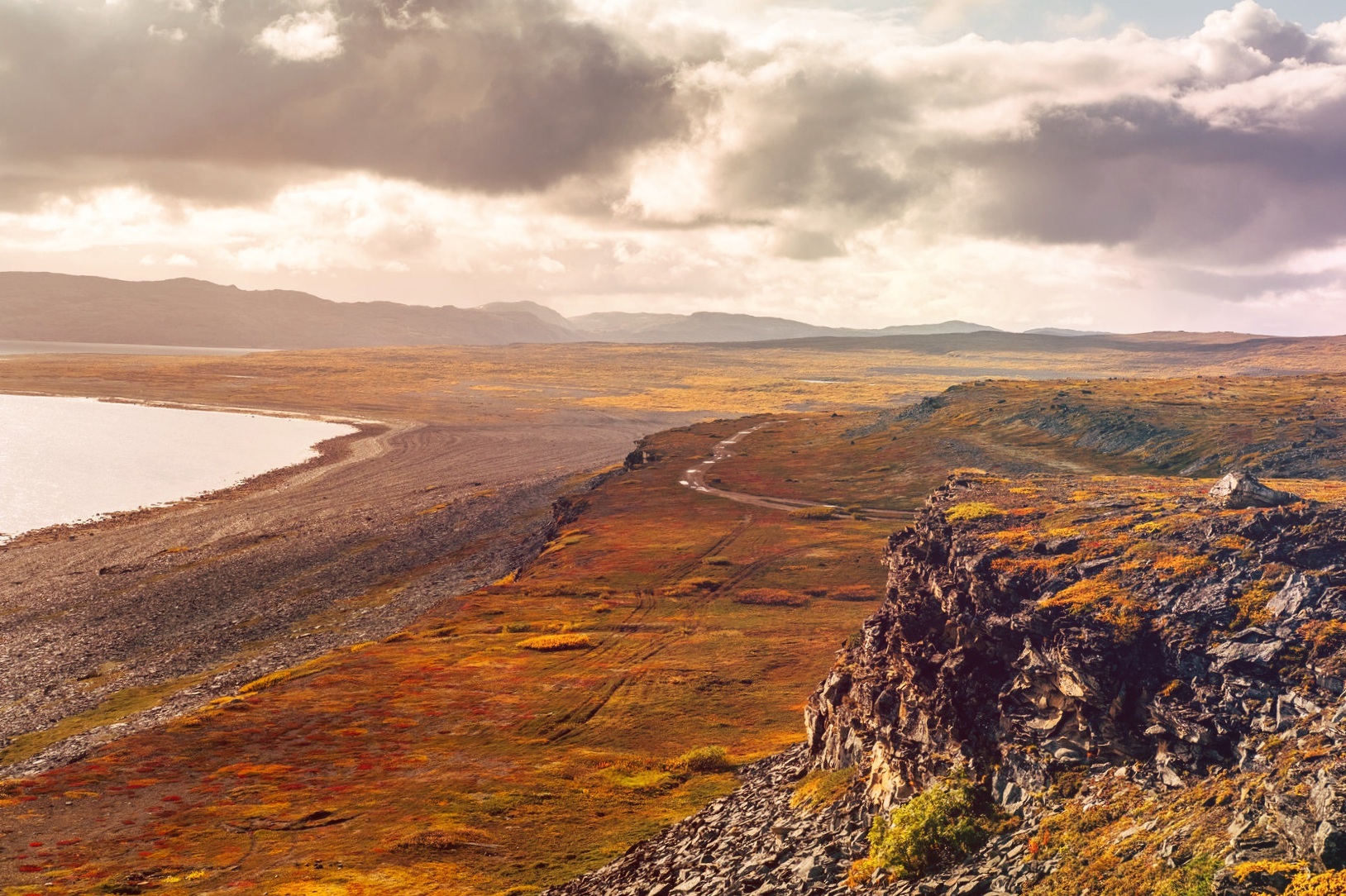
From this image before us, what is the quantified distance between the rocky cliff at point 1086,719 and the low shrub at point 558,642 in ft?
123

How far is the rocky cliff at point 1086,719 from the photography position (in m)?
22.0

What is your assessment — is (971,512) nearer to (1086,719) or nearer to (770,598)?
(1086,719)

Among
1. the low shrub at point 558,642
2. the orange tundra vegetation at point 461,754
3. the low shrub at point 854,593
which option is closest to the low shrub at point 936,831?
the orange tundra vegetation at point 461,754

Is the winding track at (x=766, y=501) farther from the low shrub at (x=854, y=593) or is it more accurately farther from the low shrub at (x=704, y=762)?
the low shrub at (x=704, y=762)

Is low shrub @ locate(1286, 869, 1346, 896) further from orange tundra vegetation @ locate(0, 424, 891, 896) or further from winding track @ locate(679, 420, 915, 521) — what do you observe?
winding track @ locate(679, 420, 915, 521)

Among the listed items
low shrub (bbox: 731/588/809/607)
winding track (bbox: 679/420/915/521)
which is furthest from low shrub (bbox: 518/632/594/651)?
winding track (bbox: 679/420/915/521)

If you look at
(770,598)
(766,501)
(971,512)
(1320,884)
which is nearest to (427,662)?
(770,598)

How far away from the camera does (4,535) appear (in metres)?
124

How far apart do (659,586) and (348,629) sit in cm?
3601

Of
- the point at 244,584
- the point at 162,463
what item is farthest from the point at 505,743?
the point at 162,463

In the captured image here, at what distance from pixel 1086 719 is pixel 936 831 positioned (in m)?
6.57

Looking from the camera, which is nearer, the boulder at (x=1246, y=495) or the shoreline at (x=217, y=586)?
the boulder at (x=1246, y=495)

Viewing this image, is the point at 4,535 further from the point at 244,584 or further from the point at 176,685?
the point at 176,685

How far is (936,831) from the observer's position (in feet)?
93.7
